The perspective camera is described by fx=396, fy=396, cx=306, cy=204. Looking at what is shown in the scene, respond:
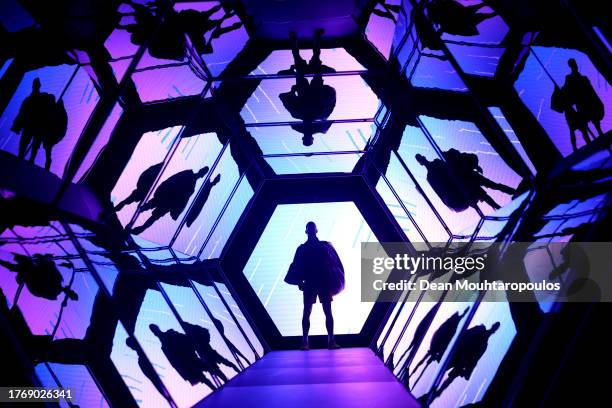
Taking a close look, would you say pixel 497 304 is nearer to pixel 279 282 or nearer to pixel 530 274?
pixel 530 274

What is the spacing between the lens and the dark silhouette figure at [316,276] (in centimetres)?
448

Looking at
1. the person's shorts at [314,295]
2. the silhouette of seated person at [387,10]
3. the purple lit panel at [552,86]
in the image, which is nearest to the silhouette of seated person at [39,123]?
the silhouette of seated person at [387,10]

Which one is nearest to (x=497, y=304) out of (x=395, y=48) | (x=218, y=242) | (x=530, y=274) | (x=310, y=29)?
(x=530, y=274)

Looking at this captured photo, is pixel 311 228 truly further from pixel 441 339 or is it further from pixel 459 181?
pixel 441 339

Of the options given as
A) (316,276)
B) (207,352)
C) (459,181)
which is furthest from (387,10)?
(207,352)

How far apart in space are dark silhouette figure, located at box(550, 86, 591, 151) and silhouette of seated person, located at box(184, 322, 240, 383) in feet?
8.65

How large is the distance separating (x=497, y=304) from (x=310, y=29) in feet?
8.00

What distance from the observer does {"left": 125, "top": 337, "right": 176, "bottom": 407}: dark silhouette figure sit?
2054 millimetres

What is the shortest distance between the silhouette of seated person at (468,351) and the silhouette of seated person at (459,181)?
1.11m

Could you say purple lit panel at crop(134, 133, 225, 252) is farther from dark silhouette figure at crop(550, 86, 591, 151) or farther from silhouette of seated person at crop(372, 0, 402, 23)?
dark silhouette figure at crop(550, 86, 591, 151)

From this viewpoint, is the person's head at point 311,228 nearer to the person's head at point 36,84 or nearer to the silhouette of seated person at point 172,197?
the silhouette of seated person at point 172,197

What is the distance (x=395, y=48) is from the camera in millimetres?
3201

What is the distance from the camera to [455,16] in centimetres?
256

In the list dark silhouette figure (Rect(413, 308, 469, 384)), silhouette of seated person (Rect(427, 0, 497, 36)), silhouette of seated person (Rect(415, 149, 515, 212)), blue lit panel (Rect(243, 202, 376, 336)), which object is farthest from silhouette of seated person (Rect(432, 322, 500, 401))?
blue lit panel (Rect(243, 202, 376, 336))
